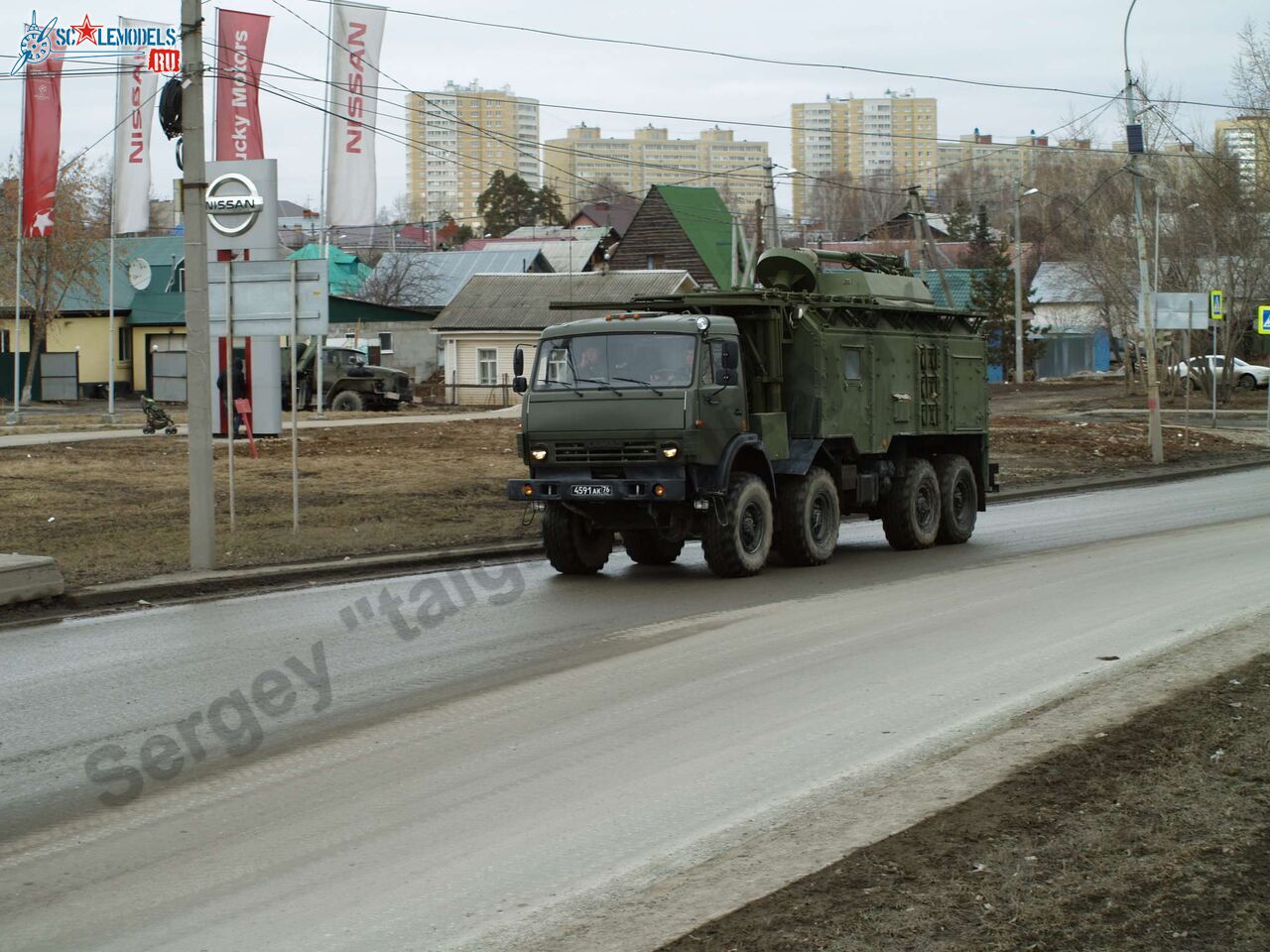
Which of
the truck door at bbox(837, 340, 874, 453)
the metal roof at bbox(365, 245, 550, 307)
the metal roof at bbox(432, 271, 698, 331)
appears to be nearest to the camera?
the truck door at bbox(837, 340, 874, 453)

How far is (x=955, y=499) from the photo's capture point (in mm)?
19484

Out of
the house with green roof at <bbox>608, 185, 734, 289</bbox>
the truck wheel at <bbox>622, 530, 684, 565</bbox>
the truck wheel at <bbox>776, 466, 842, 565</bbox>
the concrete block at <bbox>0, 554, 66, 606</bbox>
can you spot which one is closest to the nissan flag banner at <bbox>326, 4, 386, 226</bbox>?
the truck wheel at <bbox>622, 530, 684, 565</bbox>

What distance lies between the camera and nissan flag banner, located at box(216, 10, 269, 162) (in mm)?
32156

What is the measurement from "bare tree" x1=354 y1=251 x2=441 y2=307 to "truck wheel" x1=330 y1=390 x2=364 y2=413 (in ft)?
100

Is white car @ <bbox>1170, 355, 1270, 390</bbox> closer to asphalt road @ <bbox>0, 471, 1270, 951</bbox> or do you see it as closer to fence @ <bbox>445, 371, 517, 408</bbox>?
fence @ <bbox>445, 371, 517, 408</bbox>

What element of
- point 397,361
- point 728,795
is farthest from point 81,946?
point 397,361

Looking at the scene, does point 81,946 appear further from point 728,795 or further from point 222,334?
point 222,334

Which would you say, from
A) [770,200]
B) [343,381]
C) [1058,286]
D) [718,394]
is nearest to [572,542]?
[718,394]

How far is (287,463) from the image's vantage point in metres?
27.0

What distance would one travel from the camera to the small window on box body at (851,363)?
1698 cm

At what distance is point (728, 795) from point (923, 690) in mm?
2689

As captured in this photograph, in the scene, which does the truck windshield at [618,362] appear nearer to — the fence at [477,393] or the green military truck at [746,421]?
the green military truck at [746,421]

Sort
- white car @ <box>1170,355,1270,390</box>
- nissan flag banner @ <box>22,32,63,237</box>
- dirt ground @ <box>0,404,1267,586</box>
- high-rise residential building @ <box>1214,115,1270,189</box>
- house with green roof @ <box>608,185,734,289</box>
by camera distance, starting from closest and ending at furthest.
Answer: dirt ground @ <box>0,404,1267,586</box>
nissan flag banner @ <box>22,32,63,237</box>
high-rise residential building @ <box>1214,115,1270,189</box>
white car @ <box>1170,355,1270,390</box>
house with green roof @ <box>608,185,734,289</box>

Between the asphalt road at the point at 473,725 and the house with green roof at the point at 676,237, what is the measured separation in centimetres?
6608
